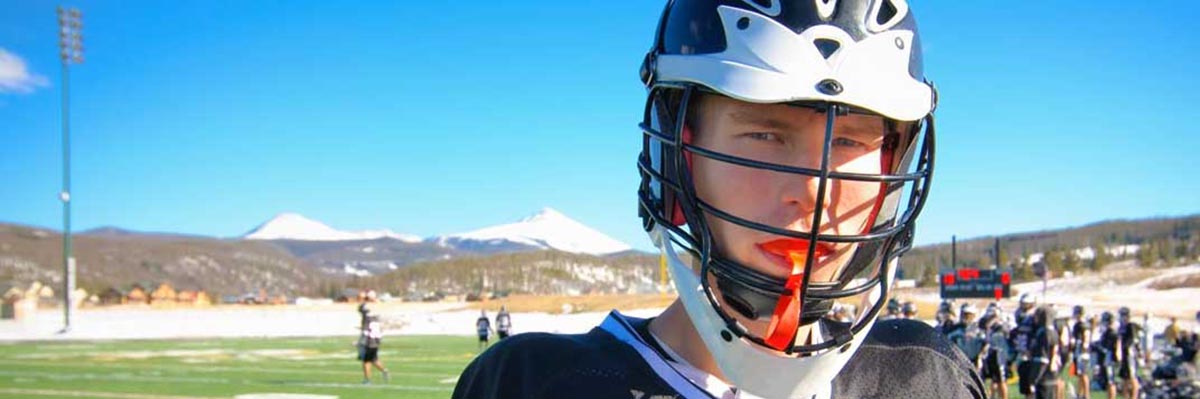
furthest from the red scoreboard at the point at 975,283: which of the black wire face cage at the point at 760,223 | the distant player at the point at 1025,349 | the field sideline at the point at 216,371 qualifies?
the black wire face cage at the point at 760,223

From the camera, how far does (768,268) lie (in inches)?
59.1

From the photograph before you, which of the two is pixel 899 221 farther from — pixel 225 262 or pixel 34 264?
pixel 225 262

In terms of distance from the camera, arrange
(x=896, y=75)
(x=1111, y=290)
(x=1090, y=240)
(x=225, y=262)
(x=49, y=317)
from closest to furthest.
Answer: (x=896, y=75)
(x=49, y=317)
(x=1111, y=290)
(x=1090, y=240)
(x=225, y=262)

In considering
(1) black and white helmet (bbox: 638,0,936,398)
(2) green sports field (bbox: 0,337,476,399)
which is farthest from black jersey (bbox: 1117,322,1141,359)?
(1) black and white helmet (bbox: 638,0,936,398)

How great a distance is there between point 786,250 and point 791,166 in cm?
13

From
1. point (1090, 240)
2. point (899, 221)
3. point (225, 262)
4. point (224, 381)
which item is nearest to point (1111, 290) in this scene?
point (1090, 240)

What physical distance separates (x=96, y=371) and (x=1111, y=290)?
182ft

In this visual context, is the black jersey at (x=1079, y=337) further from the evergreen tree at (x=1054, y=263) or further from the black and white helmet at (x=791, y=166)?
the evergreen tree at (x=1054, y=263)

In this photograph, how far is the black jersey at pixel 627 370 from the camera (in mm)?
1598

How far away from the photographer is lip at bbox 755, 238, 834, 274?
1476mm

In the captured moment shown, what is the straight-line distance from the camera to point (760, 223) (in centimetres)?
149

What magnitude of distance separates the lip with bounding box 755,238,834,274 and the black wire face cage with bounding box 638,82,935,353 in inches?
1.1

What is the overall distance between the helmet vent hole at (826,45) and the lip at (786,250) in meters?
0.31

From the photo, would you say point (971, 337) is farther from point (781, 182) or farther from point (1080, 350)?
point (781, 182)
